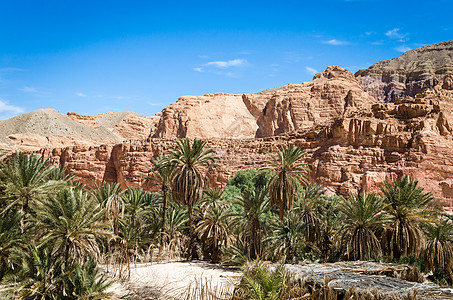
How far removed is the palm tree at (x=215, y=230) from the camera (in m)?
21.4

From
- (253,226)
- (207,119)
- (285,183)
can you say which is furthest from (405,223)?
(207,119)

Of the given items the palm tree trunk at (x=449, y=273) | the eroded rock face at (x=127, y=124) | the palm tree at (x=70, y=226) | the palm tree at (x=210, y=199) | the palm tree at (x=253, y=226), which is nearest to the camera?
the palm tree at (x=70, y=226)

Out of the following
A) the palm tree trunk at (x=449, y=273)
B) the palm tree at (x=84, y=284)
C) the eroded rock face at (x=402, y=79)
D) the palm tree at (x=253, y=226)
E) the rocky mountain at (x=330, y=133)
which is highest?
the eroded rock face at (x=402, y=79)

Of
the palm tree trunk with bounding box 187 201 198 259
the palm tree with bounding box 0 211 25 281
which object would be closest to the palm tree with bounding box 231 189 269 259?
the palm tree trunk with bounding box 187 201 198 259

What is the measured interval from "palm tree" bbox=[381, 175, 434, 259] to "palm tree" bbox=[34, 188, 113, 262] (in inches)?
584

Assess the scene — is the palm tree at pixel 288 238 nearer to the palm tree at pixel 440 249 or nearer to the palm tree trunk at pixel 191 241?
the palm tree trunk at pixel 191 241

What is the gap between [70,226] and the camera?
14.5 m

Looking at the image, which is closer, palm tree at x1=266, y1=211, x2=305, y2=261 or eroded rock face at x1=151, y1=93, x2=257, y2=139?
palm tree at x1=266, y1=211, x2=305, y2=261

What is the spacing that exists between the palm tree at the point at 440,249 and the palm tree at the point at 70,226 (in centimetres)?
1755

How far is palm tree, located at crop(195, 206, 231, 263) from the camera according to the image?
21.4m

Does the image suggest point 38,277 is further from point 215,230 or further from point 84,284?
point 215,230

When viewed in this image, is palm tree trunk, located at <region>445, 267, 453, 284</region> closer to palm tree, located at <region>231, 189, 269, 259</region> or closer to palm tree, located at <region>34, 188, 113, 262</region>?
palm tree, located at <region>231, 189, 269, 259</region>

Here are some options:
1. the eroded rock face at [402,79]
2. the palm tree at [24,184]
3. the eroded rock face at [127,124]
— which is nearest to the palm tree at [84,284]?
the palm tree at [24,184]

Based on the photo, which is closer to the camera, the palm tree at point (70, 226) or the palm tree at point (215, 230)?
the palm tree at point (70, 226)
